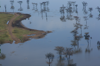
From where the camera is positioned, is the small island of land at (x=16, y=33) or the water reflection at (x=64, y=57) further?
the small island of land at (x=16, y=33)

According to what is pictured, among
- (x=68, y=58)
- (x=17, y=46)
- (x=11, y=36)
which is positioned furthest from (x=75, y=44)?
(x=11, y=36)

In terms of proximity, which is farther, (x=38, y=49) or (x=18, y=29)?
(x=18, y=29)

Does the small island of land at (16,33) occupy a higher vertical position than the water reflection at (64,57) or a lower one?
higher

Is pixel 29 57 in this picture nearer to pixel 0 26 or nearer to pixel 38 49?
pixel 38 49

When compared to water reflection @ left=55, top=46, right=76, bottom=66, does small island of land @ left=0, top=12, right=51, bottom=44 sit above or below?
above

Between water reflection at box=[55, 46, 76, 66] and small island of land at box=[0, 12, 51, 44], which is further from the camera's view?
small island of land at box=[0, 12, 51, 44]

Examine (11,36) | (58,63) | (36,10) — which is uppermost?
(36,10)

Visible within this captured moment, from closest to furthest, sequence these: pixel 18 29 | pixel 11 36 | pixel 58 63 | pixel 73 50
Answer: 1. pixel 58 63
2. pixel 73 50
3. pixel 11 36
4. pixel 18 29

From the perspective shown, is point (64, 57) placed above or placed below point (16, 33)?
below

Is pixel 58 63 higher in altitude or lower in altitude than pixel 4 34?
lower

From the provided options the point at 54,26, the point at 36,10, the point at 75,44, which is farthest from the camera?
the point at 36,10

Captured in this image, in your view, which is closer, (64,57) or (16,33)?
(64,57)
